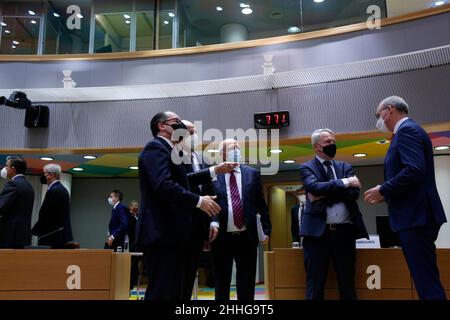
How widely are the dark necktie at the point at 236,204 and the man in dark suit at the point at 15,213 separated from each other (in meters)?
1.97

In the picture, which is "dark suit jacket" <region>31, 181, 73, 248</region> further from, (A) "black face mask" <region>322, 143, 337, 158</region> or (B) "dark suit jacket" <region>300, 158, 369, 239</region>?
(A) "black face mask" <region>322, 143, 337, 158</region>

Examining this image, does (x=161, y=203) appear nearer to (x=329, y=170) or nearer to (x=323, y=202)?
(x=323, y=202)

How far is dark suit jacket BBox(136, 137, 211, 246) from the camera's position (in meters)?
2.15

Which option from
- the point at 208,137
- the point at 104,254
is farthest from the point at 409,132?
the point at 208,137

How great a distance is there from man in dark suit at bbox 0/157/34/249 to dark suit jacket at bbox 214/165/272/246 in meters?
1.86

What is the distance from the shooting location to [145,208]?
2.22 metres

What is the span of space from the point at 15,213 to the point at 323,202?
2.67 meters

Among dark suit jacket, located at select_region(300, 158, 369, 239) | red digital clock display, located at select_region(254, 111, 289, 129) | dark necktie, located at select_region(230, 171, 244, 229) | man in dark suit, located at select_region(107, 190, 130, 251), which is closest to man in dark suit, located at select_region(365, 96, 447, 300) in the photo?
dark suit jacket, located at select_region(300, 158, 369, 239)

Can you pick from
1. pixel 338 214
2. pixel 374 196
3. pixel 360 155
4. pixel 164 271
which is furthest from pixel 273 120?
pixel 164 271

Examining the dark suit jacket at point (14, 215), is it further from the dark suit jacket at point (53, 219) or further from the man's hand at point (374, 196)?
the man's hand at point (374, 196)

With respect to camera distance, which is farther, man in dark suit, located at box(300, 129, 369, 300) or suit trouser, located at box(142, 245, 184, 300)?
man in dark suit, located at box(300, 129, 369, 300)

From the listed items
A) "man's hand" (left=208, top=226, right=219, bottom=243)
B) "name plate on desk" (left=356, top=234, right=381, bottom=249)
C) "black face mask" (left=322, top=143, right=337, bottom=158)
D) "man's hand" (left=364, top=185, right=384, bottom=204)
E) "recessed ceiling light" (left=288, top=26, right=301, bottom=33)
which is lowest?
"name plate on desk" (left=356, top=234, right=381, bottom=249)

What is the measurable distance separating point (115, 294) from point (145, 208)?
1183 millimetres

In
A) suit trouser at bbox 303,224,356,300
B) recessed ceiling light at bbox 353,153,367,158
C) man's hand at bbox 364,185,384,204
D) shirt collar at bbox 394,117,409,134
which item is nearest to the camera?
man's hand at bbox 364,185,384,204
